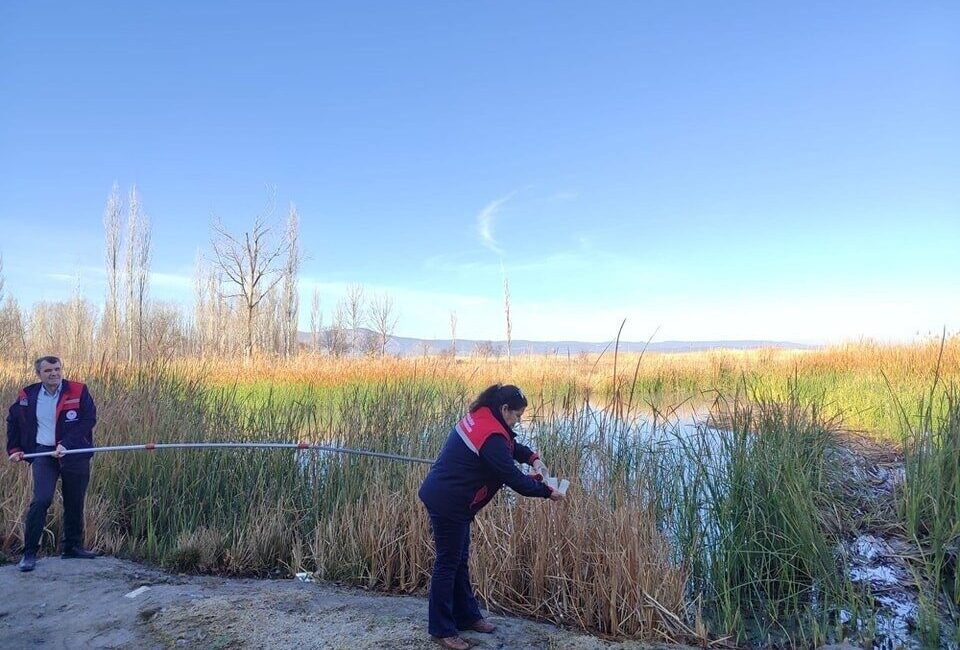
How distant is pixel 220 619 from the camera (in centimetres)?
423

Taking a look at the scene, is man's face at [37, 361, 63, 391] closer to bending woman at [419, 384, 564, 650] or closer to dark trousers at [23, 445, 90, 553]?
dark trousers at [23, 445, 90, 553]

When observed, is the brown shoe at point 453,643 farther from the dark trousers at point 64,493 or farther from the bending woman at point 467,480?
the dark trousers at point 64,493

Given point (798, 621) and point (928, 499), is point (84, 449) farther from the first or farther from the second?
point (928, 499)

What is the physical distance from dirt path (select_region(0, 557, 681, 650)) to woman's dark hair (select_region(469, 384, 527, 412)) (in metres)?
1.43

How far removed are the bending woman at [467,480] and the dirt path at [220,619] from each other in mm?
313

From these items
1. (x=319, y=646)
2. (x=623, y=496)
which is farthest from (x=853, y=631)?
(x=319, y=646)

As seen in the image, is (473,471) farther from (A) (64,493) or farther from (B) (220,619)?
(A) (64,493)

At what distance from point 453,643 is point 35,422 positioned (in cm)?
412

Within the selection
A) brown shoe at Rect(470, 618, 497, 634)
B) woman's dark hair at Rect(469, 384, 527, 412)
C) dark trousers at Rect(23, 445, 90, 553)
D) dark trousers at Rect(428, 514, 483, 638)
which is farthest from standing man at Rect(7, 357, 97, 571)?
woman's dark hair at Rect(469, 384, 527, 412)

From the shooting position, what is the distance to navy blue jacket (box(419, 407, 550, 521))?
11.6 ft

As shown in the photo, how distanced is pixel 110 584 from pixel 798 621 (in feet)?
16.7

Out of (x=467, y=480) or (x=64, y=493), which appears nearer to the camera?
(x=467, y=480)

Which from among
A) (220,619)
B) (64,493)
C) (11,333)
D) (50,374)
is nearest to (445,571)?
(220,619)

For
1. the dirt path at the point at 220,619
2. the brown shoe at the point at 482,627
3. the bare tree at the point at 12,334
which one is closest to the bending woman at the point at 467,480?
the brown shoe at the point at 482,627
